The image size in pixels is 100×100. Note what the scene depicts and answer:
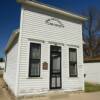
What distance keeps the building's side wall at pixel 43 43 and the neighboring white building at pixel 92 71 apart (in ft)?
21.7

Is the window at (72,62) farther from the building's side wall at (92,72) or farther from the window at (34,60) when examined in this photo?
the building's side wall at (92,72)

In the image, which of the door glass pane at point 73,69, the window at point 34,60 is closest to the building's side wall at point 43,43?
the window at point 34,60

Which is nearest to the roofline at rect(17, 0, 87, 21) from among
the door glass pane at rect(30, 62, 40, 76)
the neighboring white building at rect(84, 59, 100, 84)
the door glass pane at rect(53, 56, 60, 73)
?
the door glass pane at rect(53, 56, 60, 73)

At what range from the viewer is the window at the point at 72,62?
9.98 meters

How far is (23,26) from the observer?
8.45 metres

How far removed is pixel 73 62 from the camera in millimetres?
10164

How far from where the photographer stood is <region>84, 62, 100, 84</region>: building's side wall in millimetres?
16297

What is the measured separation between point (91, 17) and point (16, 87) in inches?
1074

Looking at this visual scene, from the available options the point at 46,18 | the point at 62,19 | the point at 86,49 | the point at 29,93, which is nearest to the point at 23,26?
the point at 46,18

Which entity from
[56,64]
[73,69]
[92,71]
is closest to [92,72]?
[92,71]

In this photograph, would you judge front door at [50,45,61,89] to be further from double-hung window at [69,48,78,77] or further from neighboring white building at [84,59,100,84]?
neighboring white building at [84,59,100,84]

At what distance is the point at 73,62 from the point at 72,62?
94mm

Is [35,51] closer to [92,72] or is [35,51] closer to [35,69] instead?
[35,69]

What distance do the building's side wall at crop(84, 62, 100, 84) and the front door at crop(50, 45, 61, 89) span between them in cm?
821
